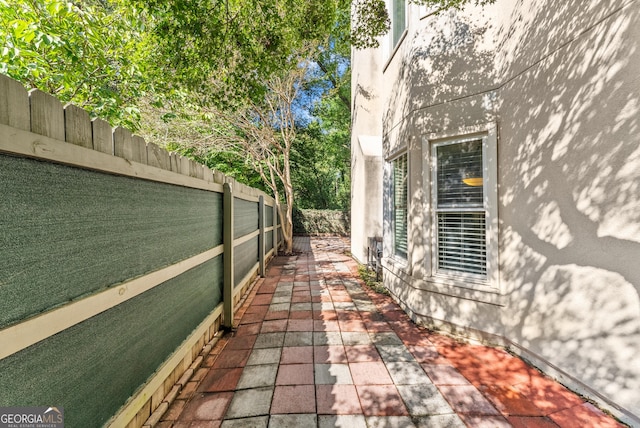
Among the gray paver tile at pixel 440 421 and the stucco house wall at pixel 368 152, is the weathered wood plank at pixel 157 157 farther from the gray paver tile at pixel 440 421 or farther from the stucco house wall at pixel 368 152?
the stucco house wall at pixel 368 152

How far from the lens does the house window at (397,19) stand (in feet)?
16.2

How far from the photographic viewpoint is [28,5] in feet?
12.2

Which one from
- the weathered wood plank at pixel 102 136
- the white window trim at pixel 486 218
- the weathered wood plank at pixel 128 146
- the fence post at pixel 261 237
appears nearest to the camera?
the weathered wood plank at pixel 102 136

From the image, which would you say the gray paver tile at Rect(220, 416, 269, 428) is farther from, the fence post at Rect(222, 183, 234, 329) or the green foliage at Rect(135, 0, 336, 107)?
the green foliage at Rect(135, 0, 336, 107)

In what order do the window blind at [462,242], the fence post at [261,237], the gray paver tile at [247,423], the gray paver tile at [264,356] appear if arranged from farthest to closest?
the fence post at [261,237] < the window blind at [462,242] < the gray paver tile at [264,356] < the gray paver tile at [247,423]

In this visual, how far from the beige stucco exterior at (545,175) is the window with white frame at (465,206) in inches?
2.7

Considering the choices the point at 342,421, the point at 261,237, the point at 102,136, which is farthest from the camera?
the point at 261,237

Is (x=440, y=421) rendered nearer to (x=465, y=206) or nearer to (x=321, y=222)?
(x=465, y=206)

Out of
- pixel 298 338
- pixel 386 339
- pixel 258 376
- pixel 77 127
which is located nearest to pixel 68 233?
pixel 77 127

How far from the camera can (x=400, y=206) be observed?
17.3ft

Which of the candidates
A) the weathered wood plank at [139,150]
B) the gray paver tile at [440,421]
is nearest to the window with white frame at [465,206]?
the gray paver tile at [440,421]

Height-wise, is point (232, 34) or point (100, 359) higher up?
point (232, 34)

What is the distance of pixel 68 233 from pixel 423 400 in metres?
2.89

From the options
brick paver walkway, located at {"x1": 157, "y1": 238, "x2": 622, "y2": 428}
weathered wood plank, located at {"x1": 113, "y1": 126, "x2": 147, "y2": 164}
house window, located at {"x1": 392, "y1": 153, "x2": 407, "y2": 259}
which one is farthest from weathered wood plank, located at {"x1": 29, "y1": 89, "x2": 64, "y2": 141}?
house window, located at {"x1": 392, "y1": 153, "x2": 407, "y2": 259}
